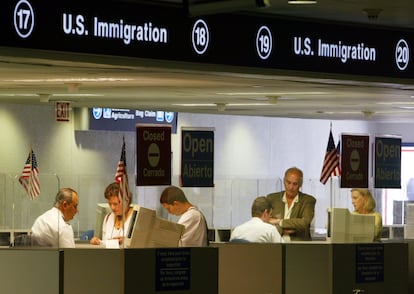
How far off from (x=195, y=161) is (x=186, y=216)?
858 millimetres

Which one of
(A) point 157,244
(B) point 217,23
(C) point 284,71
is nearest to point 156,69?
(B) point 217,23

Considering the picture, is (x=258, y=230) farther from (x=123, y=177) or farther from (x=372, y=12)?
(x=372, y=12)

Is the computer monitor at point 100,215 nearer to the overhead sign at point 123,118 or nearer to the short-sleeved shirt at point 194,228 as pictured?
the short-sleeved shirt at point 194,228

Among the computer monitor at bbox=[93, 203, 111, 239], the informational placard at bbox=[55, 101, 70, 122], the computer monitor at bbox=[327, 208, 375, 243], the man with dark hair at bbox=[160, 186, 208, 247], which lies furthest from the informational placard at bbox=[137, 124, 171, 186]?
the informational placard at bbox=[55, 101, 70, 122]

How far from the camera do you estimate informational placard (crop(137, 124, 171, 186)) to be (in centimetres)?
845

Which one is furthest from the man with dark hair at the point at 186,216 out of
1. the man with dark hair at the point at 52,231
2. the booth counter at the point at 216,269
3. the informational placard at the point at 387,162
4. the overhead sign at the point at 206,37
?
the overhead sign at the point at 206,37

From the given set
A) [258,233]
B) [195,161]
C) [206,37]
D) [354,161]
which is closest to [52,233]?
[195,161]

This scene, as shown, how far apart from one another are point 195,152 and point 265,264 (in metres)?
1.03

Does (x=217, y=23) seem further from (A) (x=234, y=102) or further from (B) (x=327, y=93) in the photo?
(A) (x=234, y=102)

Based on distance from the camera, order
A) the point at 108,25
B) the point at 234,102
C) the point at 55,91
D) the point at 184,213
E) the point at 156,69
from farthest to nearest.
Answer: the point at 234,102
the point at 55,91
the point at 184,213
the point at 156,69
the point at 108,25

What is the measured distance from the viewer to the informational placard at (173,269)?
26.3ft

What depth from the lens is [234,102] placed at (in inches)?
482

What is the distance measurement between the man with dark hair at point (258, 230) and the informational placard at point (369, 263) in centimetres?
73

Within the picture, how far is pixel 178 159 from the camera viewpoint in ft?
53.7
